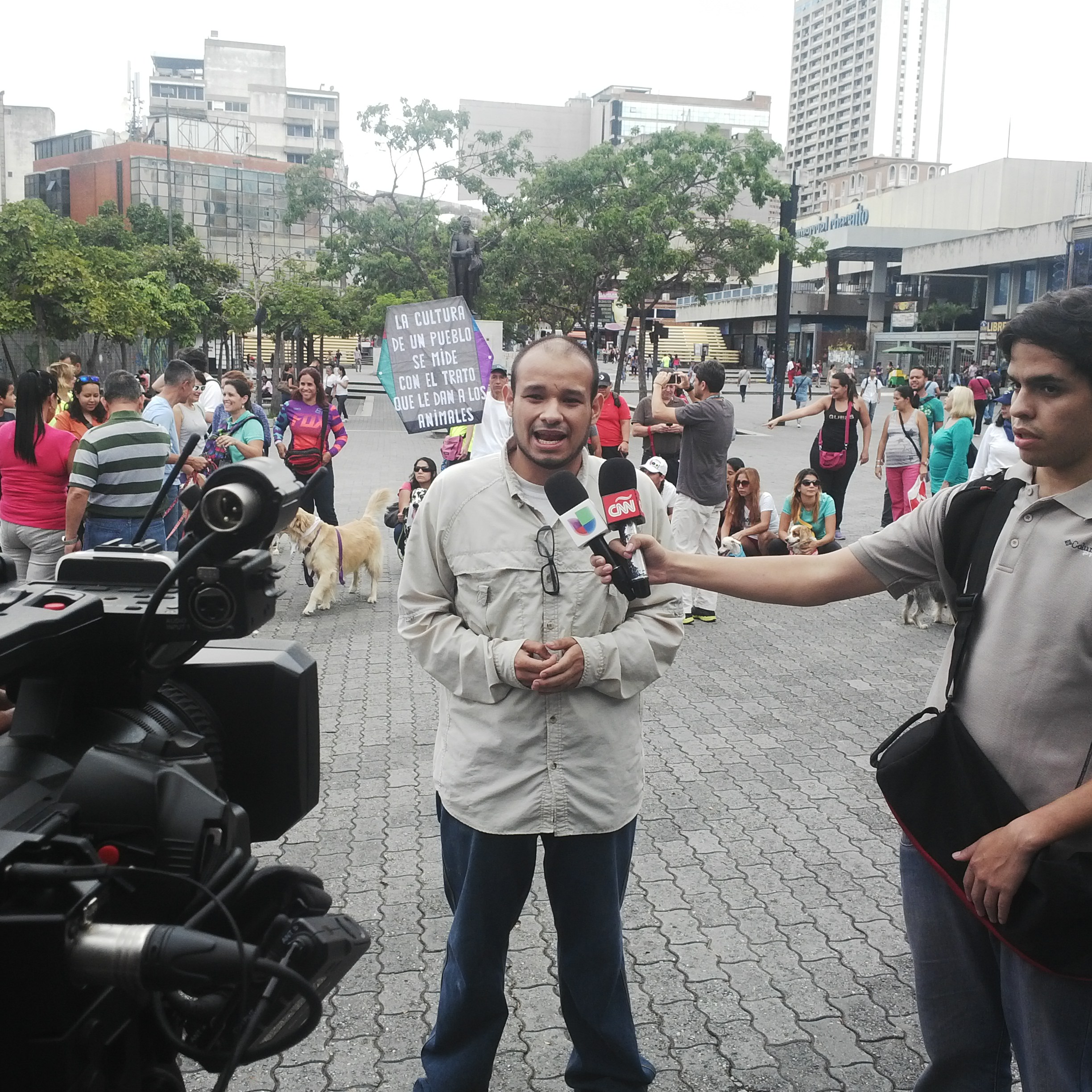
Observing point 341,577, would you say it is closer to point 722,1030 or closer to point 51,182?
point 722,1030

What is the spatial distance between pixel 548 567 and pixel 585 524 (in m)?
0.37

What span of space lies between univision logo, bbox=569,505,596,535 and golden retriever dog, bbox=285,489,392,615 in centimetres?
701

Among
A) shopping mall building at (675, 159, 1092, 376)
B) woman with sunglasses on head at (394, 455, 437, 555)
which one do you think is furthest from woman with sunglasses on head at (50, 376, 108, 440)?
shopping mall building at (675, 159, 1092, 376)

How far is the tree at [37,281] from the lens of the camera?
2972cm

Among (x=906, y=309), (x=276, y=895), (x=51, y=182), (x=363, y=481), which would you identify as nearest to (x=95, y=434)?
(x=276, y=895)

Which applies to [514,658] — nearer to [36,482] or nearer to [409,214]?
[36,482]

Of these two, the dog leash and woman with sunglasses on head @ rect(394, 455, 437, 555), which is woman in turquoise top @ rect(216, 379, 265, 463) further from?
woman with sunglasses on head @ rect(394, 455, 437, 555)

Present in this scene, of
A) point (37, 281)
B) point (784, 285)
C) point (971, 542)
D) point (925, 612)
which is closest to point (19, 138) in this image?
point (37, 281)

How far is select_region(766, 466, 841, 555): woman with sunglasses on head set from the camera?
10.0m

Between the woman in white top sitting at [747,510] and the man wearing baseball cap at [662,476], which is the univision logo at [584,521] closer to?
the man wearing baseball cap at [662,476]

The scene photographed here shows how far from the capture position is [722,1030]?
11.5 feet

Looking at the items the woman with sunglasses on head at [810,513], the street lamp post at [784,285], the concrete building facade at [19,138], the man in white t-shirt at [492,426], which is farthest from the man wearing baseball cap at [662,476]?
the concrete building facade at [19,138]

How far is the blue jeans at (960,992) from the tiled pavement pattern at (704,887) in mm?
941

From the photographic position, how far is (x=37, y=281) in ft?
99.9
